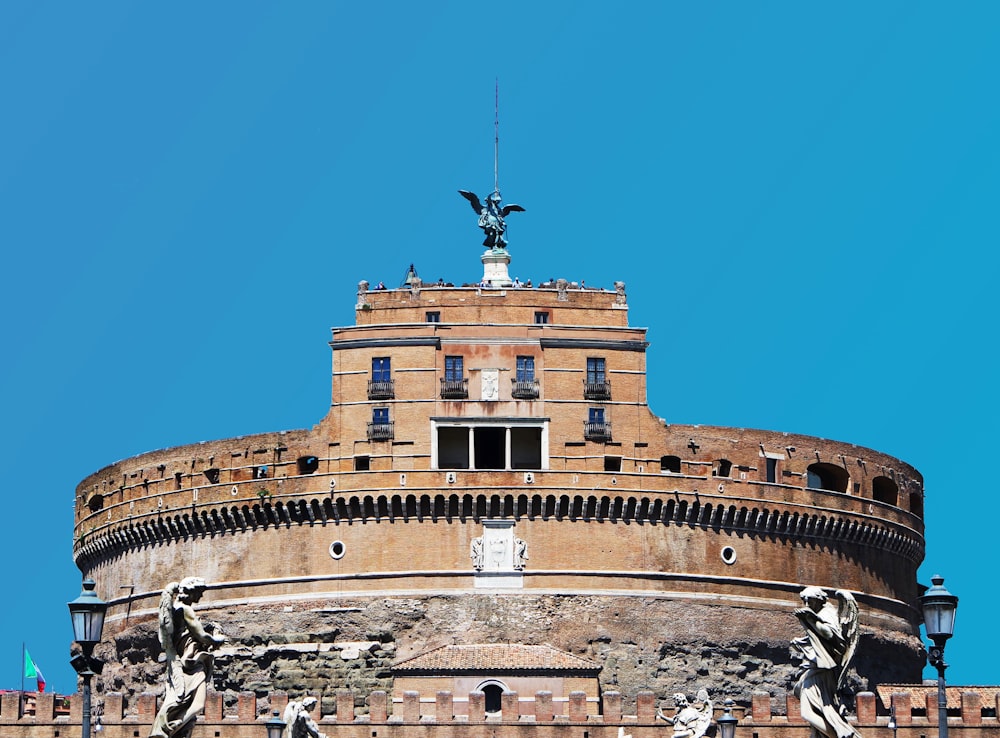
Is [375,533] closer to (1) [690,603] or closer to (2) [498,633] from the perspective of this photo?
(2) [498,633]

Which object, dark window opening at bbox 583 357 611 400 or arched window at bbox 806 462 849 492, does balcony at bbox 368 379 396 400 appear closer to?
dark window opening at bbox 583 357 611 400

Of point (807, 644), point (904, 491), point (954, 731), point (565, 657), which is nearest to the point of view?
point (807, 644)

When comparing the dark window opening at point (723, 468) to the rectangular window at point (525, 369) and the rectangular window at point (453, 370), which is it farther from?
the rectangular window at point (453, 370)

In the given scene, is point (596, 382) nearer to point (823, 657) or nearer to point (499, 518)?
point (499, 518)

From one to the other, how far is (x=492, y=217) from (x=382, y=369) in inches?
390

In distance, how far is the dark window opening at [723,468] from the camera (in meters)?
84.2

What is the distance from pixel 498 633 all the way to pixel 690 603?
22.1ft

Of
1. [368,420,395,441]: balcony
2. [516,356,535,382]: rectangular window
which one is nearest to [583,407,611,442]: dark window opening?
[516,356,535,382]: rectangular window

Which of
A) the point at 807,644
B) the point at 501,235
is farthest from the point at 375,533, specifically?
the point at 807,644

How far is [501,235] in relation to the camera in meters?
90.5

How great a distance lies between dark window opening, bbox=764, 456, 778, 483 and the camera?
8506 cm

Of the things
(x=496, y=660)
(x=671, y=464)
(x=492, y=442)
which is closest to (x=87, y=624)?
(x=496, y=660)

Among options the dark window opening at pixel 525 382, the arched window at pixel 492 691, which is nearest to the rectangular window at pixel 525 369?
the dark window opening at pixel 525 382

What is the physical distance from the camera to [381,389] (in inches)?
3268
